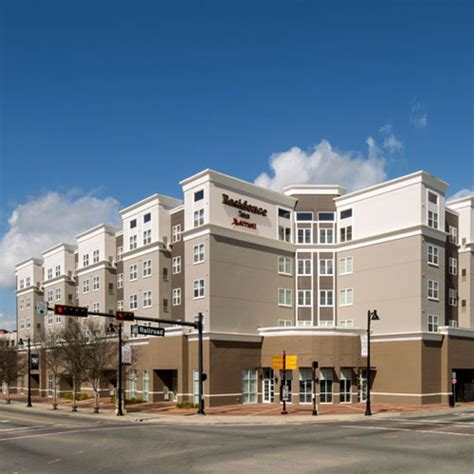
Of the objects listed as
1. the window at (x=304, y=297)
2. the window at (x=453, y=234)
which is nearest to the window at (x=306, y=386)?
the window at (x=304, y=297)

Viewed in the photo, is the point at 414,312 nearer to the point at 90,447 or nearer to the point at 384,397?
the point at 384,397

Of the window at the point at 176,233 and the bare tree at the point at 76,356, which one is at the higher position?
the window at the point at 176,233

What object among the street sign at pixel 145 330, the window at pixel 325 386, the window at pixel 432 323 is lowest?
the window at pixel 325 386

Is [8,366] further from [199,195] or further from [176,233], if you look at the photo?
[199,195]

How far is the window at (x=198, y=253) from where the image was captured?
56344mm

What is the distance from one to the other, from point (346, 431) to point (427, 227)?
27586 mm

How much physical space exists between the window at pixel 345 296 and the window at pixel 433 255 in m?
8.53

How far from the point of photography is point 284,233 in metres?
62.9

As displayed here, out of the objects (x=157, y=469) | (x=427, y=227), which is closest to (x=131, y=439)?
(x=157, y=469)

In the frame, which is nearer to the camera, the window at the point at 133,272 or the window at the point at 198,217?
the window at the point at 198,217

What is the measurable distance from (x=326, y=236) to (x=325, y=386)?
53.2 feet

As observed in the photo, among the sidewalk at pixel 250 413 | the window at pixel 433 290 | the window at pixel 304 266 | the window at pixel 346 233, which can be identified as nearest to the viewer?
the sidewalk at pixel 250 413

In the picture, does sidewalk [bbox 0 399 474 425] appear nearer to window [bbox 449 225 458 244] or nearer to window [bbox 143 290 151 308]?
window [bbox 143 290 151 308]

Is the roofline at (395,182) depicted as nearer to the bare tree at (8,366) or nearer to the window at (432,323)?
the window at (432,323)
